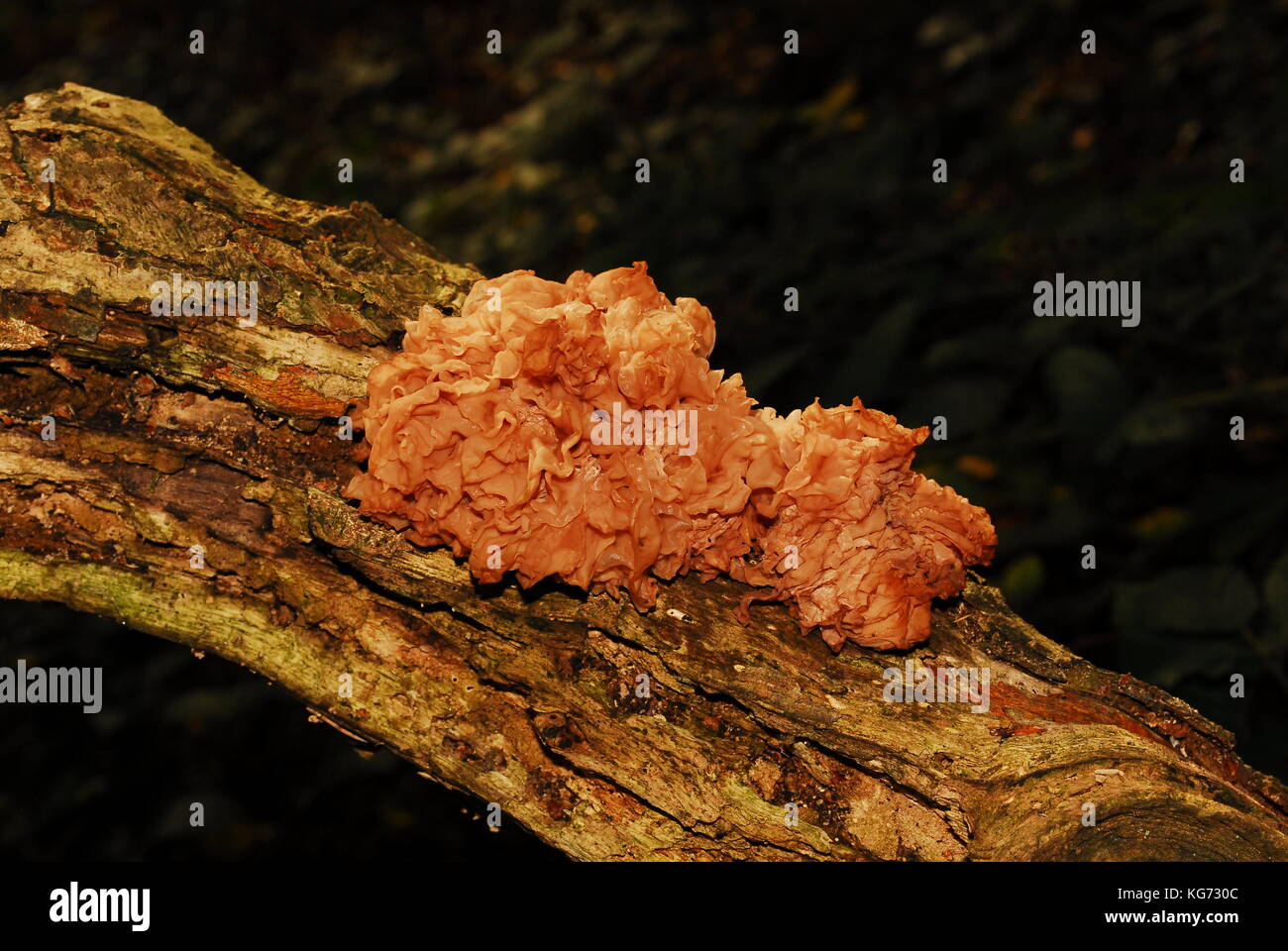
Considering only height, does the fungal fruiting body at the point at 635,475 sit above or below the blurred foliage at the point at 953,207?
below

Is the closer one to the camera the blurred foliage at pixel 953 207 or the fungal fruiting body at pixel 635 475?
the fungal fruiting body at pixel 635 475

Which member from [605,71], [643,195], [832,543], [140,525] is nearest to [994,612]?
[832,543]

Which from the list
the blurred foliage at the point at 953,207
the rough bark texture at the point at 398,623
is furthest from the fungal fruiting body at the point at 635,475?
the blurred foliage at the point at 953,207

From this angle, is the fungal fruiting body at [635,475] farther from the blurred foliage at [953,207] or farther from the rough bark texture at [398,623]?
the blurred foliage at [953,207]

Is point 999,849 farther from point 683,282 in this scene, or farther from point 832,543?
point 683,282

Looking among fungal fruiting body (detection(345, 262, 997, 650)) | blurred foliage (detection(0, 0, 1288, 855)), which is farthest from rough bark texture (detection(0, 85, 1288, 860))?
blurred foliage (detection(0, 0, 1288, 855))
